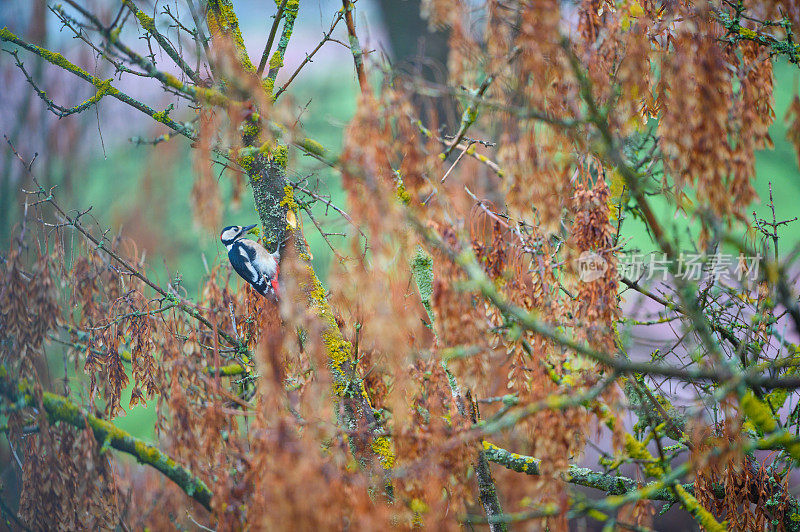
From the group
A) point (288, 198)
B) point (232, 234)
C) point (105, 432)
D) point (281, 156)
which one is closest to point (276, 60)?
point (281, 156)

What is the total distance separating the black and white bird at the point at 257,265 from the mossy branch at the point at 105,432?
0.66 meters

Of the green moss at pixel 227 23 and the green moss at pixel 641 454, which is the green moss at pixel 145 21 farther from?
the green moss at pixel 641 454

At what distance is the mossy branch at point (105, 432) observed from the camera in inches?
80.2

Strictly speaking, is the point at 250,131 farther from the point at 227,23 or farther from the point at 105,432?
the point at 105,432

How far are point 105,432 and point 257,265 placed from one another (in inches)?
34.6

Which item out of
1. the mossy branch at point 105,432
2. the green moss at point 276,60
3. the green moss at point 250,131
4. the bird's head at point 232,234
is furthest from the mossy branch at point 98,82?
the bird's head at point 232,234

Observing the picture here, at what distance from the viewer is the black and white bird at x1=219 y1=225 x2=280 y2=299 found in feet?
6.33

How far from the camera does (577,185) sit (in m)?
1.36

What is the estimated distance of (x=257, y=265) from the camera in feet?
6.86

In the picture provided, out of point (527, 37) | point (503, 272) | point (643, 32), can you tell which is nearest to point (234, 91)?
point (527, 37)

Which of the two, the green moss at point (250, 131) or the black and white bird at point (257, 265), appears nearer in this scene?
the green moss at point (250, 131)

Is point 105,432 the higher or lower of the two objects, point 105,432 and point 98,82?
the lower

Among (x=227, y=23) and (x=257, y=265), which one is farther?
(x=257, y=265)

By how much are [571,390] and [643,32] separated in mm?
761
